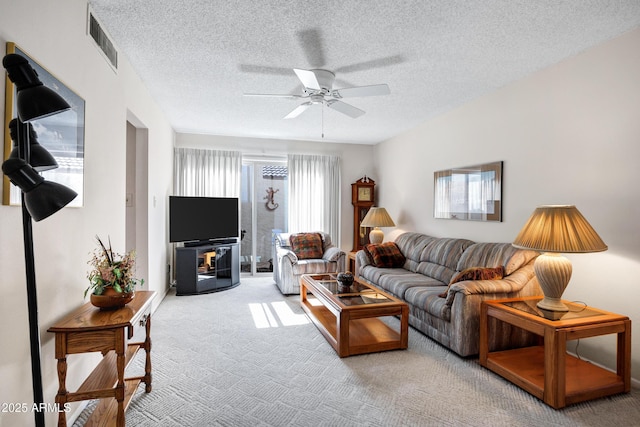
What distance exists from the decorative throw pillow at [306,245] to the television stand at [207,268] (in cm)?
95

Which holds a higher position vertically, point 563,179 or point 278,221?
point 563,179

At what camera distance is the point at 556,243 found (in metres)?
2.24

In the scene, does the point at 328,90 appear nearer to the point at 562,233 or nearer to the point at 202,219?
the point at 562,233

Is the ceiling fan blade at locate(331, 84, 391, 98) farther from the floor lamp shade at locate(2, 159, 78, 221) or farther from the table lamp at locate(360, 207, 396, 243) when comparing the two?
the table lamp at locate(360, 207, 396, 243)

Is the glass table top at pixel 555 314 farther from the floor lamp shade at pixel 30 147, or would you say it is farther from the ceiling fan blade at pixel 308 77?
the floor lamp shade at pixel 30 147

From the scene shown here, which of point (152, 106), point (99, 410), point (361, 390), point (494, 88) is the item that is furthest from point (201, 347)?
point (494, 88)

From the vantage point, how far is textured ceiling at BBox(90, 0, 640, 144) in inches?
84.2

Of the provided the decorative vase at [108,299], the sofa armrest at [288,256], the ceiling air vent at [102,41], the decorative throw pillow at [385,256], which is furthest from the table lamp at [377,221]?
the decorative vase at [108,299]

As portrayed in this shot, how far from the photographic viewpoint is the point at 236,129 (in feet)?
17.6

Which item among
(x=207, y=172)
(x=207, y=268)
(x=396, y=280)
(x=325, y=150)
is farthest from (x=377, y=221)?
(x=207, y=172)

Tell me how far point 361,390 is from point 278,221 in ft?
13.8

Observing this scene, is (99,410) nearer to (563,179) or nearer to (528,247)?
(528,247)

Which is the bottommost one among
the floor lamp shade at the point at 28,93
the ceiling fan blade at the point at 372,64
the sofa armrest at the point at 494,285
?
the sofa armrest at the point at 494,285

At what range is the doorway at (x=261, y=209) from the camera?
6.04m
